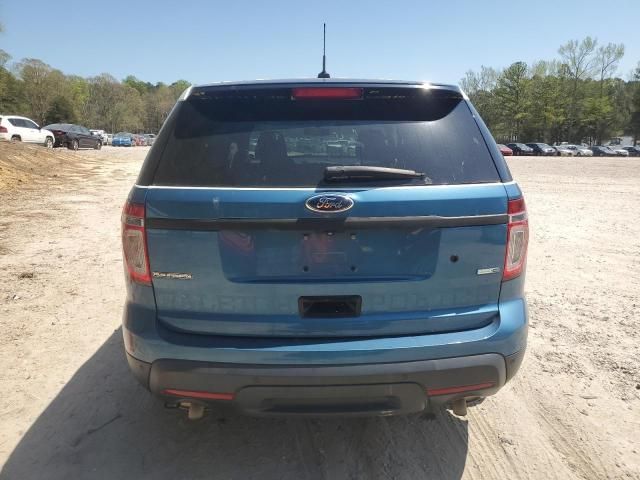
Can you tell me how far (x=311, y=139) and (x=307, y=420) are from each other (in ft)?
5.62

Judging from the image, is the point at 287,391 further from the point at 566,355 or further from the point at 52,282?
the point at 52,282

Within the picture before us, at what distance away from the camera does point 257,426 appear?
9.76 ft

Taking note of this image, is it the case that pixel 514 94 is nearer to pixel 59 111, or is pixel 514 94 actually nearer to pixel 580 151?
pixel 580 151

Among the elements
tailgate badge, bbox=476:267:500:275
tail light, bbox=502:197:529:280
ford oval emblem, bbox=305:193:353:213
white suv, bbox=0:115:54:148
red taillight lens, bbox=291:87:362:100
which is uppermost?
red taillight lens, bbox=291:87:362:100

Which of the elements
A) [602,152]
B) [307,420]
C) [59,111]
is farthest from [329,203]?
[602,152]

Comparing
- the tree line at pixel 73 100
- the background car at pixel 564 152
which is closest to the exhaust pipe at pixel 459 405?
the tree line at pixel 73 100

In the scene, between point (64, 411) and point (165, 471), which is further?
point (64, 411)

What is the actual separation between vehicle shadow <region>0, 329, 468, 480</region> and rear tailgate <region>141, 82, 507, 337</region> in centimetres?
57

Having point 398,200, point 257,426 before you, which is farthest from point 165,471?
point 398,200

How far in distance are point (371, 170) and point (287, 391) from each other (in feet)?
3.41

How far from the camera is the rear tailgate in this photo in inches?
85.1

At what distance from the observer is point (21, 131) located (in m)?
26.4

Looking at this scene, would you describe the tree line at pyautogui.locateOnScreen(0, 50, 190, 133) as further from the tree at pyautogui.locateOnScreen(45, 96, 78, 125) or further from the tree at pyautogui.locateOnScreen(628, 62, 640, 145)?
the tree at pyautogui.locateOnScreen(628, 62, 640, 145)

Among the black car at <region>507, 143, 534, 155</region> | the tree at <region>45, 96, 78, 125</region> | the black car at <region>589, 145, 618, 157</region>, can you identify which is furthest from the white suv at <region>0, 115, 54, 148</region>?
the black car at <region>589, 145, 618, 157</region>
